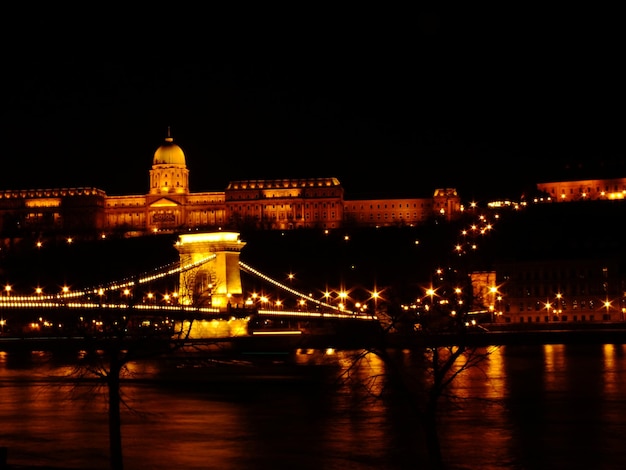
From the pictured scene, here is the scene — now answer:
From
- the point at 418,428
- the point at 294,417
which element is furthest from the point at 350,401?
the point at 418,428

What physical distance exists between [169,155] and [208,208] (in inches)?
378

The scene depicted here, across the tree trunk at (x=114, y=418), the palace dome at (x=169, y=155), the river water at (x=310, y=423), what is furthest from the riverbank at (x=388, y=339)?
the palace dome at (x=169, y=155)

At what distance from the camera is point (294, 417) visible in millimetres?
24938

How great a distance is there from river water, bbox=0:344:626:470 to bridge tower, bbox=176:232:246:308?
38.3 feet

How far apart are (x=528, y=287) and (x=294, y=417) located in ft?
130

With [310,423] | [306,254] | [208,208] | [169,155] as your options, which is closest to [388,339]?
[310,423]

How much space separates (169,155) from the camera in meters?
122

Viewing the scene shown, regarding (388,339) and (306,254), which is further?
(306,254)

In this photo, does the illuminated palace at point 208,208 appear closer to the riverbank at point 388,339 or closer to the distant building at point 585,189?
the distant building at point 585,189

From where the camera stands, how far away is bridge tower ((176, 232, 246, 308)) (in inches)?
1865

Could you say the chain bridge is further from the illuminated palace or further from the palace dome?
the palace dome

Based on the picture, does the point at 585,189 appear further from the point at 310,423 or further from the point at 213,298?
the point at 310,423

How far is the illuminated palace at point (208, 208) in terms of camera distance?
110188mm

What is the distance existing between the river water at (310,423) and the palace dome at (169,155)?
283 feet
